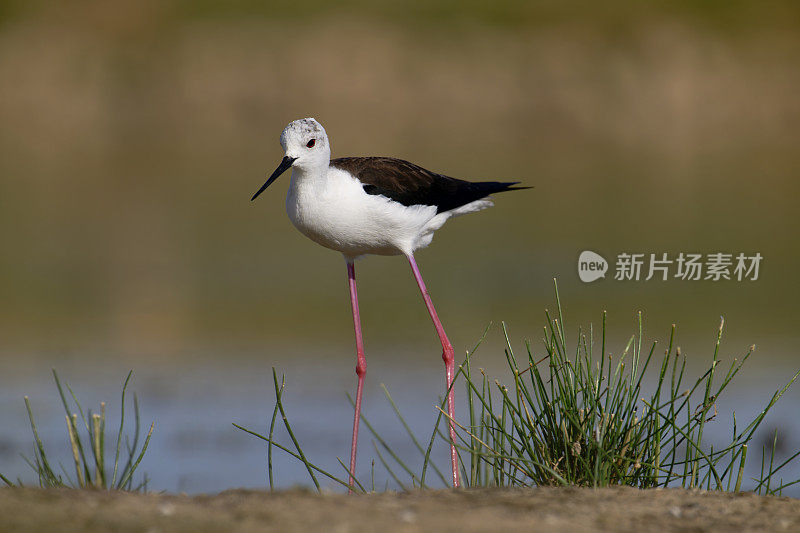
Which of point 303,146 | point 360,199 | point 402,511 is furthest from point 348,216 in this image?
point 402,511

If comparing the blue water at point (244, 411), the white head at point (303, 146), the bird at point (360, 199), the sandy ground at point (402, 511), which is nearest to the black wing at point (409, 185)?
the bird at point (360, 199)

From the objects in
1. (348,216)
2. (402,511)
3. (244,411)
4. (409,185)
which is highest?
(409,185)

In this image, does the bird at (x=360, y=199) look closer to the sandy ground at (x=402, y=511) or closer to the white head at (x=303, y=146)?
the white head at (x=303, y=146)

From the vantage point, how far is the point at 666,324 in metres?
11.1

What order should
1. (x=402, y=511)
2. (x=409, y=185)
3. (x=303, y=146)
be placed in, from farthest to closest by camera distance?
1. (x=409, y=185)
2. (x=303, y=146)
3. (x=402, y=511)

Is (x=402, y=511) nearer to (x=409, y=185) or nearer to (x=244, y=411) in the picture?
(x=409, y=185)

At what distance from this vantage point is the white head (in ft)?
15.9

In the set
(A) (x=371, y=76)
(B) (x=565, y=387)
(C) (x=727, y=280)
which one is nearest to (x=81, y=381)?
(B) (x=565, y=387)

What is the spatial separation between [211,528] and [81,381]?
6.41 meters

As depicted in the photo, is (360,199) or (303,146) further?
(360,199)

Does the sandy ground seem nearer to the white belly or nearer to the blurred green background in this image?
the white belly

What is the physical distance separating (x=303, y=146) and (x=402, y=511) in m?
2.32

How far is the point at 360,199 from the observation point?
504 cm

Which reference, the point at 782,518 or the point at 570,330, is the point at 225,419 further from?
the point at 782,518
